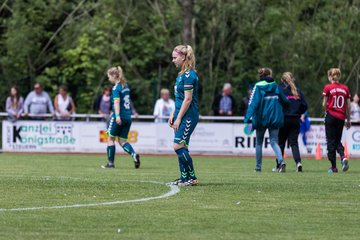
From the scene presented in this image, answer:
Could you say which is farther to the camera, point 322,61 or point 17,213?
point 322,61

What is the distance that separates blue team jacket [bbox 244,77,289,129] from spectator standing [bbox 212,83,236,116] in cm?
1145

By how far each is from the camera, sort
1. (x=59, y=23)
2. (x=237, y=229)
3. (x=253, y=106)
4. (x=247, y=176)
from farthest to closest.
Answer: (x=59, y=23)
(x=253, y=106)
(x=247, y=176)
(x=237, y=229)

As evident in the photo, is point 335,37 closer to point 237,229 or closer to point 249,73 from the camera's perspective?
point 249,73

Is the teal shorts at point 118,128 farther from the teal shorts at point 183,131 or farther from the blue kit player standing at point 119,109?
the teal shorts at point 183,131

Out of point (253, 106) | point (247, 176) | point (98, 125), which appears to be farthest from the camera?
point (98, 125)

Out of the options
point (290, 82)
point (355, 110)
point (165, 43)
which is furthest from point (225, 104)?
point (290, 82)

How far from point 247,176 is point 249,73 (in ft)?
64.1

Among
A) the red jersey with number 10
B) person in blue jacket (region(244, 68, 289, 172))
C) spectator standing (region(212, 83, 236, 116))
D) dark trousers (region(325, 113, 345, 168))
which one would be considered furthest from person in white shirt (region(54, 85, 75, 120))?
the red jersey with number 10

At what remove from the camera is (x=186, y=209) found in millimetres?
10555

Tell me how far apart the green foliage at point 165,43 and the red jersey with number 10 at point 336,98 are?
14137 millimetres

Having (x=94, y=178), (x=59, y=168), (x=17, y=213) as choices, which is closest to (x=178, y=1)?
(x=59, y=168)

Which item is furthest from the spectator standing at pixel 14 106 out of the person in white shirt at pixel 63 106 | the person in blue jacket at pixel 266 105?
the person in blue jacket at pixel 266 105

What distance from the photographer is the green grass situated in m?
8.83

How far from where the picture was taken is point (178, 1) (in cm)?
3628
